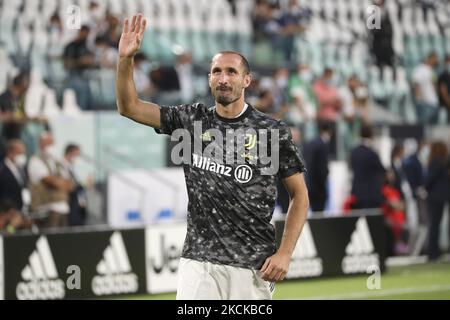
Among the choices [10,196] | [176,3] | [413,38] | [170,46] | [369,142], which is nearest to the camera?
[10,196]

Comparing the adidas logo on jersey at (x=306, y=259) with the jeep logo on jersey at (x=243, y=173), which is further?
the adidas logo on jersey at (x=306, y=259)

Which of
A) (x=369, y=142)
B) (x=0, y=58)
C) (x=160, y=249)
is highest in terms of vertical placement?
(x=0, y=58)

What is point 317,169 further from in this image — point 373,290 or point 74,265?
point 74,265

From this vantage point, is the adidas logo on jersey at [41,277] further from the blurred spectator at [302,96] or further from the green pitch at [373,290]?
the blurred spectator at [302,96]

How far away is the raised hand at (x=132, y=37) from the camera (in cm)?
640

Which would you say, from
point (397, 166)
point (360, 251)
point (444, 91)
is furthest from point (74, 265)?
point (444, 91)

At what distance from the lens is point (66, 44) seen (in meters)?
17.9

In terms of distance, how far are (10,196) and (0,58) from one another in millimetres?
3082

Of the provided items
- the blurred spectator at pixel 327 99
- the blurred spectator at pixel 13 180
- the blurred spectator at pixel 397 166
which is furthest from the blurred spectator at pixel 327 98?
the blurred spectator at pixel 13 180

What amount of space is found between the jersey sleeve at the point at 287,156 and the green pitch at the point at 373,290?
647cm

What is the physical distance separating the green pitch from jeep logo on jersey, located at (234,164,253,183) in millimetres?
6533

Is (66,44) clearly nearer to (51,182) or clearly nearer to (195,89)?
(195,89)

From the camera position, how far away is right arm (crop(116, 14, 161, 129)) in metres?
6.41
